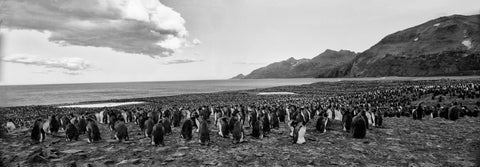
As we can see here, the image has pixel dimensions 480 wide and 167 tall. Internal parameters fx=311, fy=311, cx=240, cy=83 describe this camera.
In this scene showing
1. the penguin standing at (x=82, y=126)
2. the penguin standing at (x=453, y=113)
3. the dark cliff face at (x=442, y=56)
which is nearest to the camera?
the penguin standing at (x=82, y=126)

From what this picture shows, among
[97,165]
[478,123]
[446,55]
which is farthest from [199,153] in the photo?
[446,55]

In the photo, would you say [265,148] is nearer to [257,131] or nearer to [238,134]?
[238,134]

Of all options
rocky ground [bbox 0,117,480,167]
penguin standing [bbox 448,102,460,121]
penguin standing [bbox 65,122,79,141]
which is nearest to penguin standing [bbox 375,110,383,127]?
rocky ground [bbox 0,117,480,167]

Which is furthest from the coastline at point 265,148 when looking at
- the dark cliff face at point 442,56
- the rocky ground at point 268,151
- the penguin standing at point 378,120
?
the dark cliff face at point 442,56

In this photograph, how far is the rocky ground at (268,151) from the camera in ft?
32.7

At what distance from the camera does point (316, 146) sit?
39.5ft

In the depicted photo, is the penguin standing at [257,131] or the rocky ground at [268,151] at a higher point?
the penguin standing at [257,131]

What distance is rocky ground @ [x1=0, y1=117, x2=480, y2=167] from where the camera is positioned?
998 cm

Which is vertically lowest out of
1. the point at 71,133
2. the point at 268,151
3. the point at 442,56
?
the point at 268,151

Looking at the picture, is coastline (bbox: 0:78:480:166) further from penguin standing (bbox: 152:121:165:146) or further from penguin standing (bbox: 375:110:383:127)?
penguin standing (bbox: 375:110:383:127)

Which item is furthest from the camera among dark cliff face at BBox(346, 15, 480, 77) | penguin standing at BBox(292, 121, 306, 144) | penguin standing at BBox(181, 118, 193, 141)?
dark cliff face at BBox(346, 15, 480, 77)

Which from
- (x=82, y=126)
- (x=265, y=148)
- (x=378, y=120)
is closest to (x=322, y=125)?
(x=378, y=120)

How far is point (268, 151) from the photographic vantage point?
→ 444 inches

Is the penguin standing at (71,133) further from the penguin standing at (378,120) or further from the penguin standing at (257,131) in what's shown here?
the penguin standing at (378,120)
